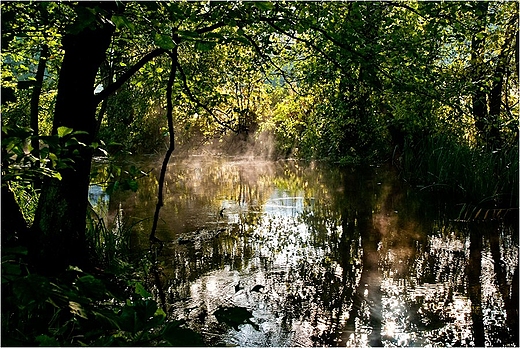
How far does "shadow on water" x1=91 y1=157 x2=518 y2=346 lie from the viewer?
3.53 metres

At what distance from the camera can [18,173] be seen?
1647mm

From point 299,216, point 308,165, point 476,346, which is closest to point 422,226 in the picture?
point 299,216

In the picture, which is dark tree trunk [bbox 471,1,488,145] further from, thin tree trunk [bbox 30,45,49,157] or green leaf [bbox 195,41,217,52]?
thin tree trunk [bbox 30,45,49,157]

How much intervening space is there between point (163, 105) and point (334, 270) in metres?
3.03

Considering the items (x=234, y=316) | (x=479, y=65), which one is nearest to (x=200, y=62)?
(x=479, y=65)

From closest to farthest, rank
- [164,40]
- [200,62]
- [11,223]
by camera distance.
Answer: [164,40]
[11,223]
[200,62]

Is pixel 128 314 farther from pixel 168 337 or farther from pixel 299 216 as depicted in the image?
pixel 299 216

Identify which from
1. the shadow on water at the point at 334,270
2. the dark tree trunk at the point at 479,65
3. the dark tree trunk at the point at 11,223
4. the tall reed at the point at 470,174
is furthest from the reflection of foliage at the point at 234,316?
the tall reed at the point at 470,174

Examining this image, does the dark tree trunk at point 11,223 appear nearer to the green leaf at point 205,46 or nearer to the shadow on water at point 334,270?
the shadow on water at point 334,270

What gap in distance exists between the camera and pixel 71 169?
→ 146 inches

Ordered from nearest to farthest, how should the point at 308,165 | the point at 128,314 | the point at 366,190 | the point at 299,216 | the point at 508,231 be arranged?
the point at 128,314 → the point at 508,231 → the point at 299,216 → the point at 366,190 → the point at 308,165

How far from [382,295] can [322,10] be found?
226 centimetres

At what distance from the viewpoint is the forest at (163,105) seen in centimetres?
167

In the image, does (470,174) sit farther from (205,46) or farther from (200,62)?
(205,46)
